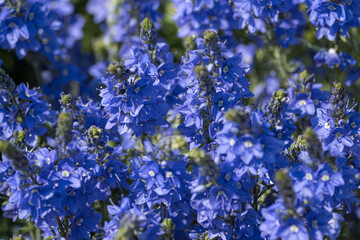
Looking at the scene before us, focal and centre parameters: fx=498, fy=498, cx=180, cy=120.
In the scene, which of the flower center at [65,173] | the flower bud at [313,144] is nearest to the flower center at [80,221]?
the flower center at [65,173]

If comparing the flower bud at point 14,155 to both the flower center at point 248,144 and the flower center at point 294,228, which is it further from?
the flower center at point 294,228

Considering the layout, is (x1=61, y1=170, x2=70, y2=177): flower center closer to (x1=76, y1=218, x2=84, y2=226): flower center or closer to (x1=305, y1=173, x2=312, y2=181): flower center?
(x1=76, y1=218, x2=84, y2=226): flower center

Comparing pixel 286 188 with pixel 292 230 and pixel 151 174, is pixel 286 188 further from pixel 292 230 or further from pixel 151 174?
pixel 151 174

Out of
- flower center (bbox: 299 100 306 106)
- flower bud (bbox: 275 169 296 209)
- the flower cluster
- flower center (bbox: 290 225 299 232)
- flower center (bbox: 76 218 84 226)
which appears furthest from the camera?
flower center (bbox: 299 100 306 106)

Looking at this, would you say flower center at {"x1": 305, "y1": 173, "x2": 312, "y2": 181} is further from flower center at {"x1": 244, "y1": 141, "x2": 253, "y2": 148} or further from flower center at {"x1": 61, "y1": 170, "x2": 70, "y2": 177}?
flower center at {"x1": 61, "y1": 170, "x2": 70, "y2": 177}

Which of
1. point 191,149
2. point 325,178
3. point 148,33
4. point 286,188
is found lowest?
point 286,188

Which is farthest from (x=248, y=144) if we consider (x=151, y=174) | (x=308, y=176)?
(x=151, y=174)

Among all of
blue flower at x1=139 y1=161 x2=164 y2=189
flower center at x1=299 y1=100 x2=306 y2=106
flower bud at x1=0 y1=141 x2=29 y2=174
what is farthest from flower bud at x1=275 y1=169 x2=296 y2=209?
flower bud at x1=0 y1=141 x2=29 y2=174

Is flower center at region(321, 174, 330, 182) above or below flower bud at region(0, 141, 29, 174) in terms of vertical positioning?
below

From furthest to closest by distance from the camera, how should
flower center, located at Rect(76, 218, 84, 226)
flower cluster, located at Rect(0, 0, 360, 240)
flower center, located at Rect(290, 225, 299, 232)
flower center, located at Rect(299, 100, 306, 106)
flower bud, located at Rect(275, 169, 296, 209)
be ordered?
flower center, located at Rect(299, 100, 306, 106) < flower center, located at Rect(76, 218, 84, 226) < flower cluster, located at Rect(0, 0, 360, 240) < flower center, located at Rect(290, 225, 299, 232) < flower bud, located at Rect(275, 169, 296, 209)

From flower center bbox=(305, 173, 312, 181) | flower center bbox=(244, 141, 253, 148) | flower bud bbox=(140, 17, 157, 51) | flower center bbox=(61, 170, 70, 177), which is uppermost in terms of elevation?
flower bud bbox=(140, 17, 157, 51)

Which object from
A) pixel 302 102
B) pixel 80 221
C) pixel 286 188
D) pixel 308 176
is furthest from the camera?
pixel 302 102

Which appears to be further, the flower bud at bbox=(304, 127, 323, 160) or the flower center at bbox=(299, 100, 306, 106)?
the flower center at bbox=(299, 100, 306, 106)
